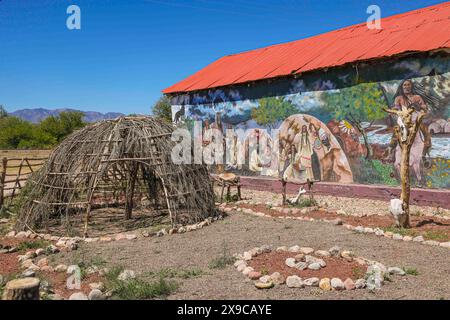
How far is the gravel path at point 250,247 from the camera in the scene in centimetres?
551

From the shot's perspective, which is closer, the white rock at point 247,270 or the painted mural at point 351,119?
the white rock at point 247,270

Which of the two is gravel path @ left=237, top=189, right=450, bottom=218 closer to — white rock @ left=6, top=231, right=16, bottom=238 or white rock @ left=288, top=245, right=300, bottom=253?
white rock @ left=288, top=245, right=300, bottom=253

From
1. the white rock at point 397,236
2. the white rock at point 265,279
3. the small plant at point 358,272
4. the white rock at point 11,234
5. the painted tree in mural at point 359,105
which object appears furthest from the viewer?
the painted tree in mural at point 359,105

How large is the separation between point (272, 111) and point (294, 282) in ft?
38.2

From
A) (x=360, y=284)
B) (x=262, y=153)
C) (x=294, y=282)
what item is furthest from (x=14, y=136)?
(x=360, y=284)

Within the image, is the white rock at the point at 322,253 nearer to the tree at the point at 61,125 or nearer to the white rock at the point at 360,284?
the white rock at the point at 360,284

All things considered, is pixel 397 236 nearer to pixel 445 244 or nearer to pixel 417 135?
pixel 445 244

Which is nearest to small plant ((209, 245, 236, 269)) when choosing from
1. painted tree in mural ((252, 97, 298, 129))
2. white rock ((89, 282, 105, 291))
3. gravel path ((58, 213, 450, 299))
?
gravel path ((58, 213, 450, 299))

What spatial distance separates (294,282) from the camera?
5.73 metres

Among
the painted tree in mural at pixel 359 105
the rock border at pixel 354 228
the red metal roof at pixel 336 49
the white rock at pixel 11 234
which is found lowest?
the white rock at pixel 11 234

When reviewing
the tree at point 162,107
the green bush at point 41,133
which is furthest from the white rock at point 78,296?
the green bush at point 41,133

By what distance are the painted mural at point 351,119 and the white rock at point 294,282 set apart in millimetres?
7917

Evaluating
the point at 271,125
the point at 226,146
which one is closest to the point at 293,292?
the point at 271,125
